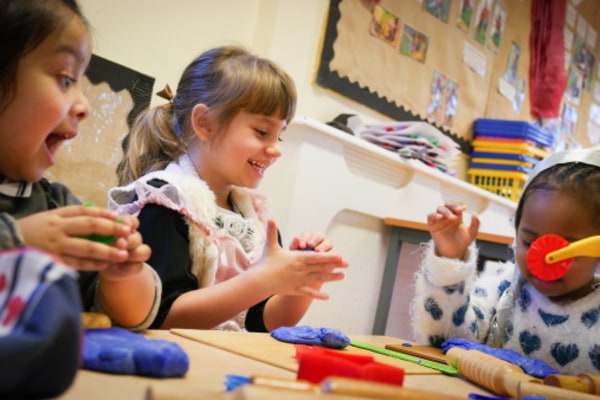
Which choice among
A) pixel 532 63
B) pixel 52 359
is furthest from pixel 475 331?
pixel 532 63

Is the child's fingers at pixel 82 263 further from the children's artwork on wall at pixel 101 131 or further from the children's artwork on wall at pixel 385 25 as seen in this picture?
the children's artwork on wall at pixel 385 25

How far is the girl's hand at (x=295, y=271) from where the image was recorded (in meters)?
0.98

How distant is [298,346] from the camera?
2.68ft

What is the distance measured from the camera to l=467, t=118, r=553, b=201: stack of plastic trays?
9.43ft

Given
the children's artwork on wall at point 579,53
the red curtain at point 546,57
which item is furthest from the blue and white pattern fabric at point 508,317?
the children's artwork on wall at point 579,53

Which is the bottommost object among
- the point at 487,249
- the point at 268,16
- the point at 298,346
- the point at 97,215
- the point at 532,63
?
the point at 298,346

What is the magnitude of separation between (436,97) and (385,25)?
50cm

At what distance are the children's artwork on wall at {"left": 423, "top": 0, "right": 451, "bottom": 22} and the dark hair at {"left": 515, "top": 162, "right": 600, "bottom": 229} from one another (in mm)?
1706

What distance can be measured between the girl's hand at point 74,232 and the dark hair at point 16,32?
0.18m

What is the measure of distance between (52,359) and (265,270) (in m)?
0.62

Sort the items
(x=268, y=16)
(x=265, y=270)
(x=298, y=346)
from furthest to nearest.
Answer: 1. (x=268, y=16)
2. (x=265, y=270)
3. (x=298, y=346)

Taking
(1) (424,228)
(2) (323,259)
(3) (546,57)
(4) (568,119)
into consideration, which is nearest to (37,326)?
(2) (323,259)

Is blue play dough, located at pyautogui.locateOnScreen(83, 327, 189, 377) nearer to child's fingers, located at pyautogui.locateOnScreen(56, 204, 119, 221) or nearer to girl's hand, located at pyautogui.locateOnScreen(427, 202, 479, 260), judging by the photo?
child's fingers, located at pyautogui.locateOnScreen(56, 204, 119, 221)

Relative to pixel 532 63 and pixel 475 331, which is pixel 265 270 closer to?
pixel 475 331
